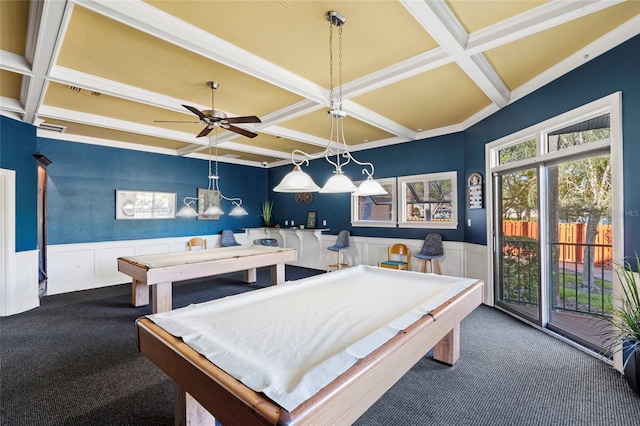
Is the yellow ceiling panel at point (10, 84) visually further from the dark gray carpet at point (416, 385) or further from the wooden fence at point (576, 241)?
the wooden fence at point (576, 241)

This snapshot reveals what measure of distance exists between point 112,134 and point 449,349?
6.00m

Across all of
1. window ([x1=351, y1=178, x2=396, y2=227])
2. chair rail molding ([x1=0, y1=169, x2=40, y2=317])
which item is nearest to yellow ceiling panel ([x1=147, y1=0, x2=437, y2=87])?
window ([x1=351, y1=178, x2=396, y2=227])

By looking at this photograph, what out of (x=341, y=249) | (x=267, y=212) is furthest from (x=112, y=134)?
(x=341, y=249)

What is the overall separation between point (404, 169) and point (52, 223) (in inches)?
248

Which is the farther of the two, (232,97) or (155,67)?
(232,97)

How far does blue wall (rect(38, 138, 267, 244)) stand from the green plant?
694cm

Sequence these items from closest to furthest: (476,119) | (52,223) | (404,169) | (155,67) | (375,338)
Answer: (375,338) < (155,67) < (476,119) < (52,223) < (404,169)

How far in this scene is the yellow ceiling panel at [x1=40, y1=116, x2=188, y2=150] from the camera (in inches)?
182

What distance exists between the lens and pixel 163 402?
7.10 feet

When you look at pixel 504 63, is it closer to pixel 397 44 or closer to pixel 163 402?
pixel 397 44

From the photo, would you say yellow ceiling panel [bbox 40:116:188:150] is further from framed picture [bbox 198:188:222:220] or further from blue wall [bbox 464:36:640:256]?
blue wall [bbox 464:36:640:256]

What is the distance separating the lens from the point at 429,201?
5414 mm

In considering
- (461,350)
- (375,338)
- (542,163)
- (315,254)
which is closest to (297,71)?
(375,338)

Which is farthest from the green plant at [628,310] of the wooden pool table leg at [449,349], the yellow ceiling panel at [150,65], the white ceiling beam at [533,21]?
the yellow ceiling panel at [150,65]
